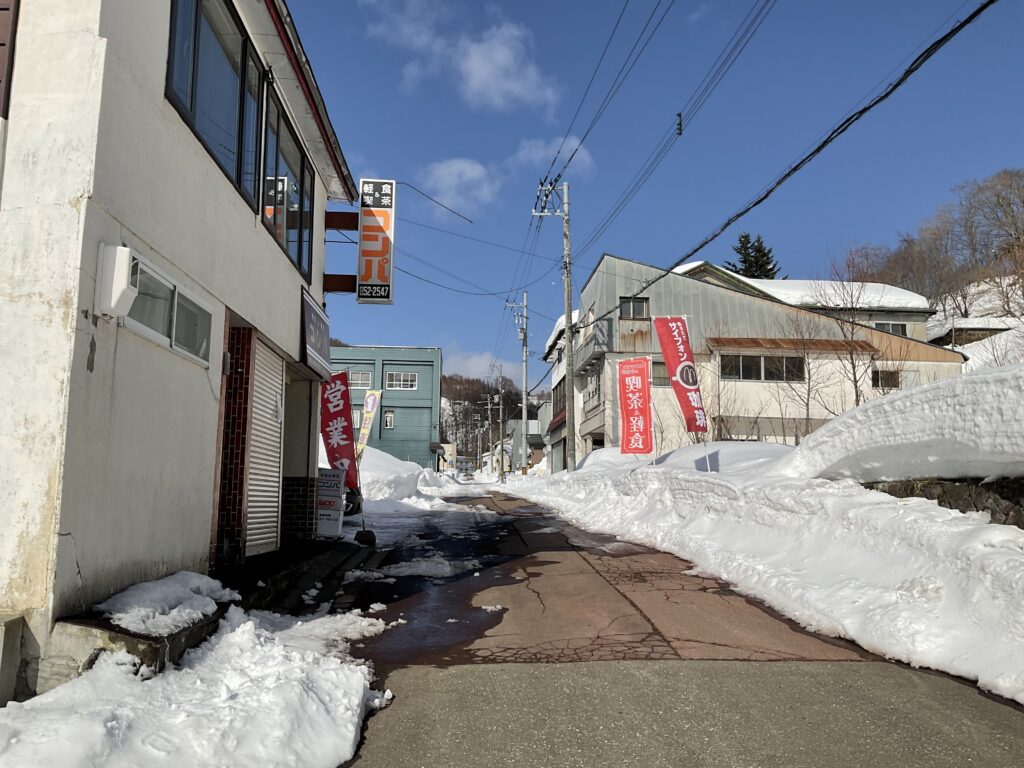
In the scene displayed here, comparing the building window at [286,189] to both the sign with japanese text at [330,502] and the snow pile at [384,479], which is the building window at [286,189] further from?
the snow pile at [384,479]

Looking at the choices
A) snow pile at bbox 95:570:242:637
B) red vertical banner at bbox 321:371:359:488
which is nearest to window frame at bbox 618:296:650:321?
red vertical banner at bbox 321:371:359:488

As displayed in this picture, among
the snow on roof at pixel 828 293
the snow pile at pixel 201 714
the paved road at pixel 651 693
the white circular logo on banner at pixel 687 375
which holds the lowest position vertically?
the paved road at pixel 651 693

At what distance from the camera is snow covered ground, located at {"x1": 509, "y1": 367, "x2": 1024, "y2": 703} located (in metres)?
4.80

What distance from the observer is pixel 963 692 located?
14.0 feet

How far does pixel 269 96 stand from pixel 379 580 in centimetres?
613

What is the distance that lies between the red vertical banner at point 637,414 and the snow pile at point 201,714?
20625mm

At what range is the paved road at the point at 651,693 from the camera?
3.43 m

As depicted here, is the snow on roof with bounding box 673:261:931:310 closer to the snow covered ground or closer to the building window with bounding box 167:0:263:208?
the snow covered ground

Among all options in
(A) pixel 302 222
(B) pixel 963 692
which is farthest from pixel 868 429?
(A) pixel 302 222

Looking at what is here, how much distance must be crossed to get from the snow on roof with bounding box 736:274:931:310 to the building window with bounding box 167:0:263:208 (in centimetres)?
2242

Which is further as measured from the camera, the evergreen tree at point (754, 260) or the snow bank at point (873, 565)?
the evergreen tree at point (754, 260)

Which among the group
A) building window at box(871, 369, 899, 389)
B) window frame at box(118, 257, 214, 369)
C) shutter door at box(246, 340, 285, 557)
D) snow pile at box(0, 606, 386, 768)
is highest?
building window at box(871, 369, 899, 389)

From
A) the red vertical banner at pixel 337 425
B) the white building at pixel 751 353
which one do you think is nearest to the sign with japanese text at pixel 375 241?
the red vertical banner at pixel 337 425

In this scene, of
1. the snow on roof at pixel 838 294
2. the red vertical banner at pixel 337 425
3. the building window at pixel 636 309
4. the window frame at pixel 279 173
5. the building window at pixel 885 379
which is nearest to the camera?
the window frame at pixel 279 173
